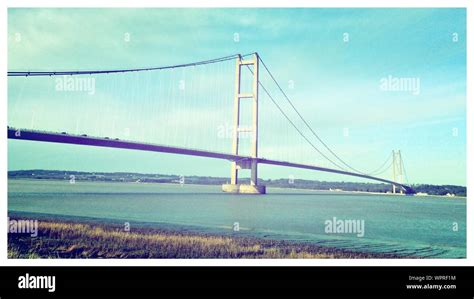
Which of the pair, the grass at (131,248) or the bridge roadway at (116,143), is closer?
the grass at (131,248)

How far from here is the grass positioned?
26.0ft

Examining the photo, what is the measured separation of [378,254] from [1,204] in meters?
8.57

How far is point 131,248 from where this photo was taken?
28.4 ft

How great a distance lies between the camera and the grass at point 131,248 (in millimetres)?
7914

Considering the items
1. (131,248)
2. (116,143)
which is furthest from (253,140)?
(131,248)

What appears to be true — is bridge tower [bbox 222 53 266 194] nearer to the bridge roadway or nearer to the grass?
the bridge roadway
